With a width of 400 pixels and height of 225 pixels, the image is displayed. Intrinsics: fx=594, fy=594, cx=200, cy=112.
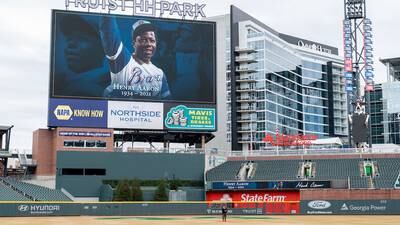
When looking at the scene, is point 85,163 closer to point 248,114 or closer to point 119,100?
point 119,100

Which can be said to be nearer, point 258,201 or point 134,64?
point 258,201

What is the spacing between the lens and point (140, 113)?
79.7 metres

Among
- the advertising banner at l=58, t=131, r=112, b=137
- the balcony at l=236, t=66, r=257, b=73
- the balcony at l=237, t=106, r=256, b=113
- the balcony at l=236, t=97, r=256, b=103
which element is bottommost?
the advertising banner at l=58, t=131, r=112, b=137

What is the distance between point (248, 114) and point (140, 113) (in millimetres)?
57878

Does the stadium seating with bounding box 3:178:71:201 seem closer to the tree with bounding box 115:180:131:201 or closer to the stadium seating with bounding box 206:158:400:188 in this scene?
the tree with bounding box 115:180:131:201

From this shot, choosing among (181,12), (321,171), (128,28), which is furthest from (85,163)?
(321,171)

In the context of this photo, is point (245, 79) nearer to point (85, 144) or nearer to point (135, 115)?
point (135, 115)

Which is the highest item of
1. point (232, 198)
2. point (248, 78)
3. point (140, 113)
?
point (248, 78)

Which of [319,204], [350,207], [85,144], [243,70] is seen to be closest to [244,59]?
[243,70]

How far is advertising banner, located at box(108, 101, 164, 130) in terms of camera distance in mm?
78812

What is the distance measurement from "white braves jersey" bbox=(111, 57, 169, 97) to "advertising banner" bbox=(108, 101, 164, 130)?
1627mm

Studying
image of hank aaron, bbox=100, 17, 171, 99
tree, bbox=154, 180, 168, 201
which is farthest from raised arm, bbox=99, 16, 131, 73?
tree, bbox=154, 180, 168, 201

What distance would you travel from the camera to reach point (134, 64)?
3103 inches

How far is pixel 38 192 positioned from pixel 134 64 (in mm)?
20500
